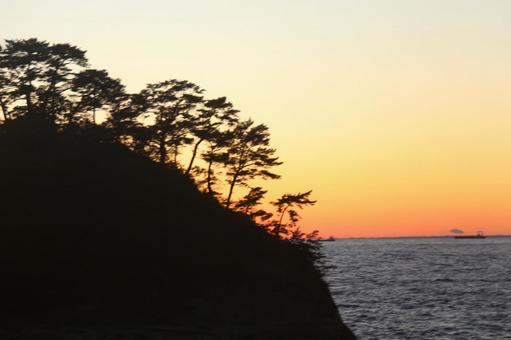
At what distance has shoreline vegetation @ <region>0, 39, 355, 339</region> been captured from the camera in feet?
131

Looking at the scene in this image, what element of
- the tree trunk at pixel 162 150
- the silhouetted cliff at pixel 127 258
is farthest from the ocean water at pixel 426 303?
the tree trunk at pixel 162 150

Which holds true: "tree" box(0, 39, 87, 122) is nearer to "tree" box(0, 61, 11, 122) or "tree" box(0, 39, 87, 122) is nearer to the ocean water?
"tree" box(0, 61, 11, 122)

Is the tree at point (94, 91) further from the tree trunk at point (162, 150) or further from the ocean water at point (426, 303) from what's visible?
the ocean water at point (426, 303)

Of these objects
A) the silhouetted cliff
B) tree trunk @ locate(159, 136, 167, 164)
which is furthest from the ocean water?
tree trunk @ locate(159, 136, 167, 164)

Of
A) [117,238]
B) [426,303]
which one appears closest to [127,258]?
[117,238]

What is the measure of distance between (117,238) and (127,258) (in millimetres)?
1748

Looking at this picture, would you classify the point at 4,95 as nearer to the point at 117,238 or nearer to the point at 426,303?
the point at 117,238

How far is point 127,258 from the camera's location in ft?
143

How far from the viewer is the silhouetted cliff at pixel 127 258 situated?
3967 cm

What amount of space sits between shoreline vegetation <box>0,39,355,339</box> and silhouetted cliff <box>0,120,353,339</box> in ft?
0.29

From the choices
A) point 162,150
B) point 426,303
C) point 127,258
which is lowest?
point 426,303

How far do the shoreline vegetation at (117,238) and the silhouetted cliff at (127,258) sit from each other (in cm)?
9

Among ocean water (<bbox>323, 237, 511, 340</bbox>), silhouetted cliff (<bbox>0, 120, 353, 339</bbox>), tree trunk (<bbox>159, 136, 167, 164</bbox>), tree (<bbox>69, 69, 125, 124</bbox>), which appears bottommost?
ocean water (<bbox>323, 237, 511, 340</bbox>)

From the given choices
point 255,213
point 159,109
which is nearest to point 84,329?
point 255,213
